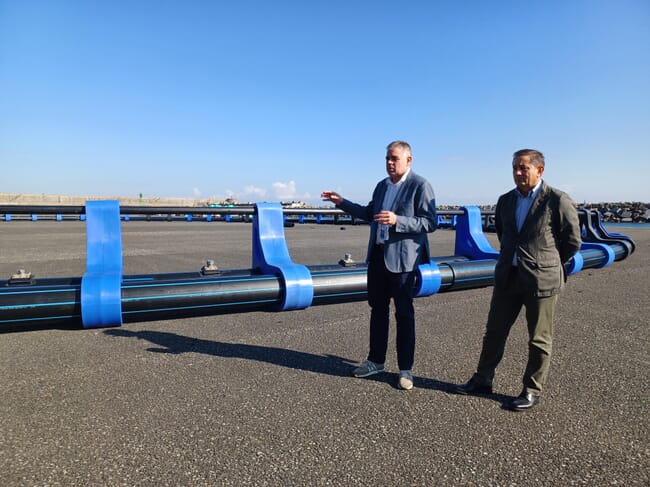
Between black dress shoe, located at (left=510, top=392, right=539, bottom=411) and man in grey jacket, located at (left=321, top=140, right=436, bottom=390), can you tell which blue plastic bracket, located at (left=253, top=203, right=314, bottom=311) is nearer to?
man in grey jacket, located at (left=321, top=140, right=436, bottom=390)

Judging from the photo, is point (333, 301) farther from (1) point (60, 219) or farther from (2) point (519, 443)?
(1) point (60, 219)

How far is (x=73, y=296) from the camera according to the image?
3096 mm

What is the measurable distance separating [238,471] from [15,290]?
7.74 feet

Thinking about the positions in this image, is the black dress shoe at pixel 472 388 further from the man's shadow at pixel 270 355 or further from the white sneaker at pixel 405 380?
the white sneaker at pixel 405 380

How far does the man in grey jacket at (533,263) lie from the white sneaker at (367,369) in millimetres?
574

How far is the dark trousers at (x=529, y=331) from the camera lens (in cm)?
267

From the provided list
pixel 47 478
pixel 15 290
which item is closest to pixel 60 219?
pixel 15 290

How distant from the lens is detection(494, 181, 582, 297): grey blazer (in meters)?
2.64

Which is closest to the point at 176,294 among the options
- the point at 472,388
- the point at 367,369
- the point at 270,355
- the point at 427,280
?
the point at 270,355

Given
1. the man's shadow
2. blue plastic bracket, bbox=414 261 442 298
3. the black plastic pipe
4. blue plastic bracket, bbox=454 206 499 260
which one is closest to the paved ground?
the man's shadow

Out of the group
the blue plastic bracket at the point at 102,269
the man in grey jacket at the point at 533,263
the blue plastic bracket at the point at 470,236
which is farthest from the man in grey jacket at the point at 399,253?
the blue plastic bracket at the point at 470,236

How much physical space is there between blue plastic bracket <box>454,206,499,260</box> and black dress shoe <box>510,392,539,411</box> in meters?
3.40

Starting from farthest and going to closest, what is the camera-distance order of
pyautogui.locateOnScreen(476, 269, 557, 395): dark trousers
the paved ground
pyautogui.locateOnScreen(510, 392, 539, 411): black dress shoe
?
pyautogui.locateOnScreen(476, 269, 557, 395): dark trousers
pyautogui.locateOnScreen(510, 392, 539, 411): black dress shoe
the paved ground

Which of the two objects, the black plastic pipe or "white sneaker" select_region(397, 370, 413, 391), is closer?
"white sneaker" select_region(397, 370, 413, 391)
